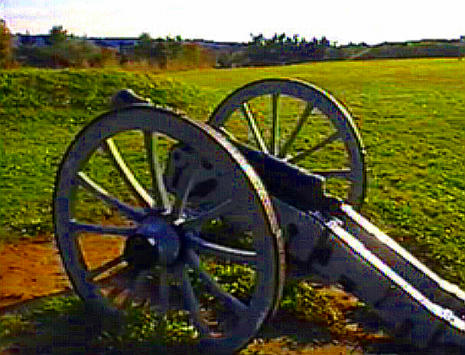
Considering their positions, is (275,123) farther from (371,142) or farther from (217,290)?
(371,142)

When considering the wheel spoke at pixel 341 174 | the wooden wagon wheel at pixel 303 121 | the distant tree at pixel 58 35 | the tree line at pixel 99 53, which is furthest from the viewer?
the distant tree at pixel 58 35

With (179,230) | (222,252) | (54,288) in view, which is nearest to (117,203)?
(179,230)

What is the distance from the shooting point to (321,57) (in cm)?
5919

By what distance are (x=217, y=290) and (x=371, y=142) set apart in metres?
8.12

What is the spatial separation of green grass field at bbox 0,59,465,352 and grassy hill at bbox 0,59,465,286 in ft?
0.04

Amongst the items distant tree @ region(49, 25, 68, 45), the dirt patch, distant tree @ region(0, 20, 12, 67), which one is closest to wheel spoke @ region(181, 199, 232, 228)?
the dirt patch

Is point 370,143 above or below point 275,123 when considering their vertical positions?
below

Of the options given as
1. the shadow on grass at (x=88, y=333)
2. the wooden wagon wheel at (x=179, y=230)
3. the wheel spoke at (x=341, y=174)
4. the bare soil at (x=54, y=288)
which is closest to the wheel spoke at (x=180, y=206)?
the wooden wagon wheel at (x=179, y=230)

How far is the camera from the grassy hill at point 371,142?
7195 millimetres

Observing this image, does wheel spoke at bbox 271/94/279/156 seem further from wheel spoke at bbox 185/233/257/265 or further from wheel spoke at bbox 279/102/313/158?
wheel spoke at bbox 185/233/257/265

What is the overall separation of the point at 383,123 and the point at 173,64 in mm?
23581

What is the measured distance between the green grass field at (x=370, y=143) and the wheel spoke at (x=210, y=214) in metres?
2.56

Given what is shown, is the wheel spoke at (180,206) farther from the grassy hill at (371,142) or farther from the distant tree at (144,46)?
the distant tree at (144,46)

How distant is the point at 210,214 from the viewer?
13.6 ft
